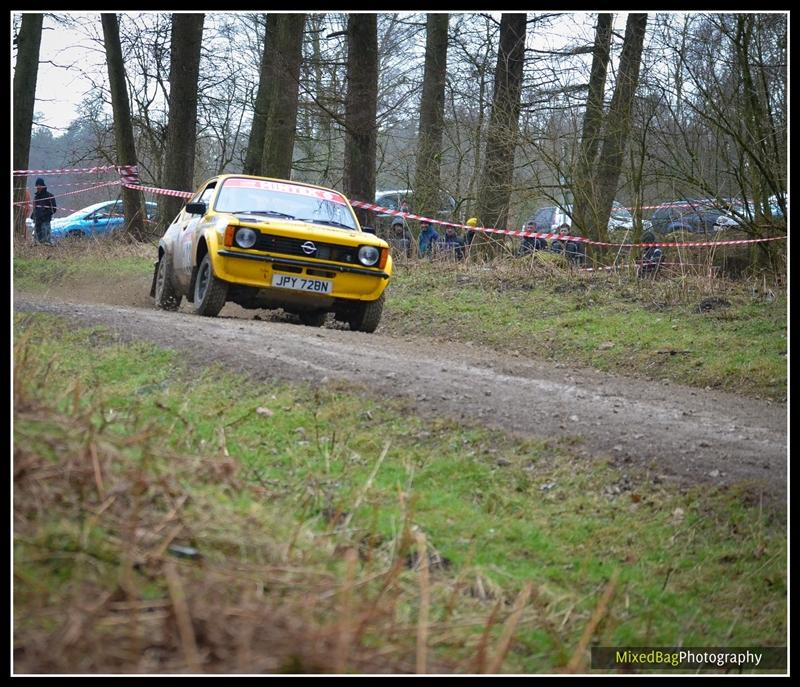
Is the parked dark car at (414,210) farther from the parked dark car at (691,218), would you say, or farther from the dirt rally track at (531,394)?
the dirt rally track at (531,394)

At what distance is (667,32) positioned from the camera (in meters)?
13.7

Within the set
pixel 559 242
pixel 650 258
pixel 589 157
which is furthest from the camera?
pixel 559 242

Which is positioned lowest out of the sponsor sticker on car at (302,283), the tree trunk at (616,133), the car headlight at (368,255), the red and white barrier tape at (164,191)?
the sponsor sticker on car at (302,283)

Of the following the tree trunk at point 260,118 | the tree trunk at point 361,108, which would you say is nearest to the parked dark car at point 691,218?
the tree trunk at point 361,108

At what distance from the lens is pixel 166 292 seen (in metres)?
12.5

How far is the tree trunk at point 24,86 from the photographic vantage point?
2312 centimetres

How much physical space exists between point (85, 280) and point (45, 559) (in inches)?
616

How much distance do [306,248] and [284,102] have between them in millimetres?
8377

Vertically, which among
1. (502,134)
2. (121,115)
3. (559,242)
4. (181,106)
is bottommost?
(559,242)

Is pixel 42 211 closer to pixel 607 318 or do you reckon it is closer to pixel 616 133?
pixel 616 133

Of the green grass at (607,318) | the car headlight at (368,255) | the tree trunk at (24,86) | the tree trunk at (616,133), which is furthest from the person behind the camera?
the tree trunk at (24,86)

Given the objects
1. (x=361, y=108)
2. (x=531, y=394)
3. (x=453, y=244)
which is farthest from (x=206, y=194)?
(x=361, y=108)

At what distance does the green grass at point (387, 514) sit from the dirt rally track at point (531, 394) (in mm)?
257
